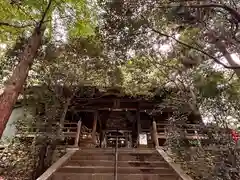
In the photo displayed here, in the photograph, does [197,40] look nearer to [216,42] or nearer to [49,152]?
[216,42]

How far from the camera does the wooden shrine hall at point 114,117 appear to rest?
12.2m

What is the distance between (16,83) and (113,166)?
12.1 ft

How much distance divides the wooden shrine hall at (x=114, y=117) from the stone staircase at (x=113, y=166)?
245 cm

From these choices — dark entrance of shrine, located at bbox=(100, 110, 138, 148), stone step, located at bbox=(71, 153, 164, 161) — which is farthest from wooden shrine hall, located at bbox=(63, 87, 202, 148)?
stone step, located at bbox=(71, 153, 164, 161)

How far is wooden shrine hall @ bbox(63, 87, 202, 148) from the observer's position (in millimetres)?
12156

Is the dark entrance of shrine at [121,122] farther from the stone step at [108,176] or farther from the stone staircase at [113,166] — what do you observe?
the stone step at [108,176]

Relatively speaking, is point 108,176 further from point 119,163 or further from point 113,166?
point 119,163

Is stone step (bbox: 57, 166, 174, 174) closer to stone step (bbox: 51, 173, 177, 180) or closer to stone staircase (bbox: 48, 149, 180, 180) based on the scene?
stone staircase (bbox: 48, 149, 180, 180)

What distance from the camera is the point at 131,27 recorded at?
701 cm

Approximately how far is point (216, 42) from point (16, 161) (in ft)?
24.1

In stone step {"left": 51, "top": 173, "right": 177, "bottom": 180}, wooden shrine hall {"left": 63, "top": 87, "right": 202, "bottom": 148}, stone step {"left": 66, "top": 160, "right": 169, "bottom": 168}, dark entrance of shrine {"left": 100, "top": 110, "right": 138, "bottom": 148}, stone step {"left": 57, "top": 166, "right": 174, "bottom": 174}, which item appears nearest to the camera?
stone step {"left": 51, "top": 173, "right": 177, "bottom": 180}

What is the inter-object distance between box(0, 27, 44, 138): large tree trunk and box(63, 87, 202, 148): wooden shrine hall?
5337 millimetres

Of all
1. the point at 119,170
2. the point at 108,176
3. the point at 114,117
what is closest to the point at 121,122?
the point at 114,117

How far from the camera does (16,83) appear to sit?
5.62 meters
